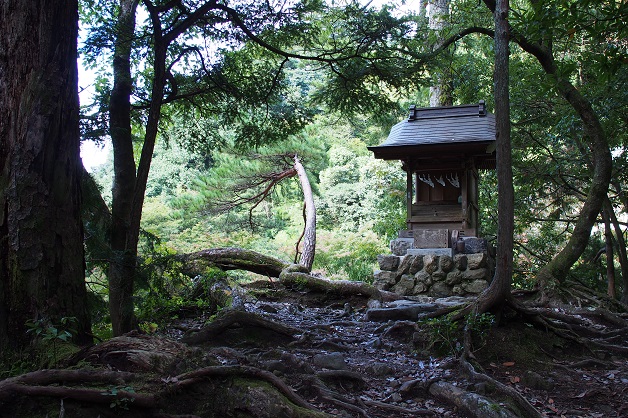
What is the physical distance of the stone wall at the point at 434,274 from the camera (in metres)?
8.92

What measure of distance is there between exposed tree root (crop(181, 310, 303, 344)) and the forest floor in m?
0.02

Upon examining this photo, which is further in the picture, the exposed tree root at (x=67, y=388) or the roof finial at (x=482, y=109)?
the roof finial at (x=482, y=109)

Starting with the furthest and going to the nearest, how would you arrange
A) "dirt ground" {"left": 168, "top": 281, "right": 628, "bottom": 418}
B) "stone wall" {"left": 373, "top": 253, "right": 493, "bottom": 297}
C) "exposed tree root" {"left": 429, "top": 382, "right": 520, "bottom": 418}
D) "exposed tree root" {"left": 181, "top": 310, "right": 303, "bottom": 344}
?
"stone wall" {"left": 373, "top": 253, "right": 493, "bottom": 297}, "exposed tree root" {"left": 181, "top": 310, "right": 303, "bottom": 344}, "dirt ground" {"left": 168, "top": 281, "right": 628, "bottom": 418}, "exposed tree root" {"left": 429, "top": 382, "right": 520, "bottom": 418}

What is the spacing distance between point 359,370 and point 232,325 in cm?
152

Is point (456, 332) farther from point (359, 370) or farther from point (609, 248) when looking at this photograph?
point (609, 248)

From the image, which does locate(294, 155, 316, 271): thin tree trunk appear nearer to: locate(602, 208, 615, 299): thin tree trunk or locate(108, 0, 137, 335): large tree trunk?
locate(602, 208, 615, 299): thin tree trunk

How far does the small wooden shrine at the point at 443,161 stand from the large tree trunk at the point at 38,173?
6.23 m

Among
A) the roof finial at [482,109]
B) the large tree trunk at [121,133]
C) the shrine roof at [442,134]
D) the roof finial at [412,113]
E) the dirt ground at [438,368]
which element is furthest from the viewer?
the roof finial at [412,113]

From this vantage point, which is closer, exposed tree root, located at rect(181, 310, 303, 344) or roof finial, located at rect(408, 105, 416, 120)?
exposed tree root, located at rect(181, 310, 303, 344)

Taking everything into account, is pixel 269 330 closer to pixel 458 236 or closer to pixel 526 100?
pixel 458 236

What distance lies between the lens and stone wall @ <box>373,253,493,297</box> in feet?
29.3

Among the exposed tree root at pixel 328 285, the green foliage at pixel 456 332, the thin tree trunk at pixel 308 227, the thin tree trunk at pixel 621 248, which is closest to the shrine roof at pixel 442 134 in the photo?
the exposed tree root at pixel 328 285

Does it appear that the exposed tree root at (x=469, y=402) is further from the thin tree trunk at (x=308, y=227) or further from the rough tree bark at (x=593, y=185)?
the thin tree trunk at (x=308, y=227)

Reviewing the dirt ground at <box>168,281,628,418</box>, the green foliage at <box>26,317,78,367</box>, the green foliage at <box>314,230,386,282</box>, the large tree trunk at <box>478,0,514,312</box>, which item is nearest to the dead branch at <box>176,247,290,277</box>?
the dirt ground at <box>168,281,628,418</box>
